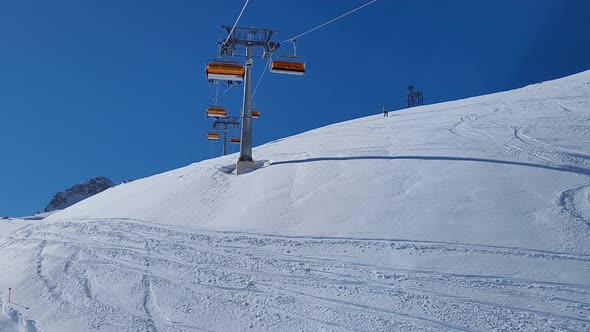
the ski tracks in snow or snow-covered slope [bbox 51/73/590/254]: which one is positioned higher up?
snow-covered slope [bbox 51/73/590/254]

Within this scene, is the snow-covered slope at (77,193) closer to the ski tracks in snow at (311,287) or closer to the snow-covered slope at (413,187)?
the snow-covered slope at (413,187)

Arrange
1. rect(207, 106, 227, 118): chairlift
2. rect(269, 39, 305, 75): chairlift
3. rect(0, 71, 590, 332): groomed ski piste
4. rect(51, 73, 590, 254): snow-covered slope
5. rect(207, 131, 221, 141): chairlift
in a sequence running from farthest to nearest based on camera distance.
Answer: rect(207, 131, 221, 141): chairlift → rect(207, 106, 227, 118): chairlift → rect(269, 39, 305, 75): chairlift → rect(51, 73, 590, 254): snow-covered slope → rect(0, 71, 590, 332): groomed ski piste

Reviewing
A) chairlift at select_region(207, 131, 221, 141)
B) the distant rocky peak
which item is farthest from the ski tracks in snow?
the distant rocky peak

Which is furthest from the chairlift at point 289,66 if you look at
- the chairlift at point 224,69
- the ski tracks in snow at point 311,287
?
the ski tracks in snow at point 311,287

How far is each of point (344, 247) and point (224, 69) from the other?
8.52 meters

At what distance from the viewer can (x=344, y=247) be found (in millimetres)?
8625

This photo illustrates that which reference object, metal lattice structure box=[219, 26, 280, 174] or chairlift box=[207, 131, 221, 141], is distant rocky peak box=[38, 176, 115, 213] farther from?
metal lattice structure box=[219, 26, 280, 174]

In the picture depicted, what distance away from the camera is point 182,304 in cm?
712

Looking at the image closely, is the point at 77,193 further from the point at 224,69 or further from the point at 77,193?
the point at 224,69

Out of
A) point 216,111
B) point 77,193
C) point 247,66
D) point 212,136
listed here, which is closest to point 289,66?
point 247,66

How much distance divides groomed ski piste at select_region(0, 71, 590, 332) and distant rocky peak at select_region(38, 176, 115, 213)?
99.1 meters

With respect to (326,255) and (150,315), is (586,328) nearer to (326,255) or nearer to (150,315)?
(326,255)

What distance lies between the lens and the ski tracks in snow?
6.23 metres

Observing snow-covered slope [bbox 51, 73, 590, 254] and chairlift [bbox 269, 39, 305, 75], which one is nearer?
snow-covered slope [bbox 51, 73, 590, 254]
